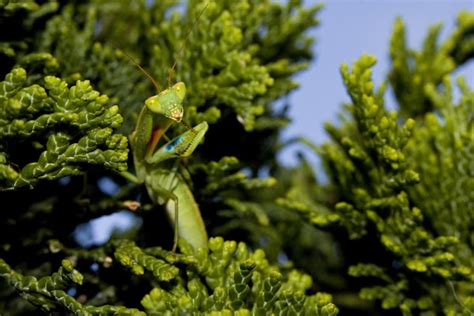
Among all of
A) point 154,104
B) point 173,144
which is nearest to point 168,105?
point 154,104

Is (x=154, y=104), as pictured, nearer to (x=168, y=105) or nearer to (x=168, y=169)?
(x=168, y=105)

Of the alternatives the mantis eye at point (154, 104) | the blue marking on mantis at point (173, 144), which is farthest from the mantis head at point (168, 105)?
the blue marking on mantis at point (173, 144)

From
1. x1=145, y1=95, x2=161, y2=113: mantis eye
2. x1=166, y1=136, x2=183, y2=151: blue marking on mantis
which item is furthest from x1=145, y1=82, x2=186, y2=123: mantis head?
x1=166, y1=136, x2=183, y2=151: blue marking on mantis

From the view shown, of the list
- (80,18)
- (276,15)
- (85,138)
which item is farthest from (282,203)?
(80,18)

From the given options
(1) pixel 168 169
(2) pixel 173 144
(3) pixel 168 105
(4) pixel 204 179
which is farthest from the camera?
(4) pixel 204 179

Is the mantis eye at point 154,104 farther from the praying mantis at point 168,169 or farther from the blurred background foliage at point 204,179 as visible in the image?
the blurred background foliage at point 204,179

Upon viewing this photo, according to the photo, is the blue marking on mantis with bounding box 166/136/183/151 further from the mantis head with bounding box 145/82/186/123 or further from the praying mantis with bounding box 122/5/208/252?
the mantis head with bounding box 145/82/186/123

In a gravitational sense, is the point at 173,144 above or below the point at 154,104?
below

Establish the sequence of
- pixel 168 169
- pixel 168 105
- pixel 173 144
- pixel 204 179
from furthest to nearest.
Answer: pixel 204 179 → pixel 168 169 → pixel 173 144 → pixel 168 105
